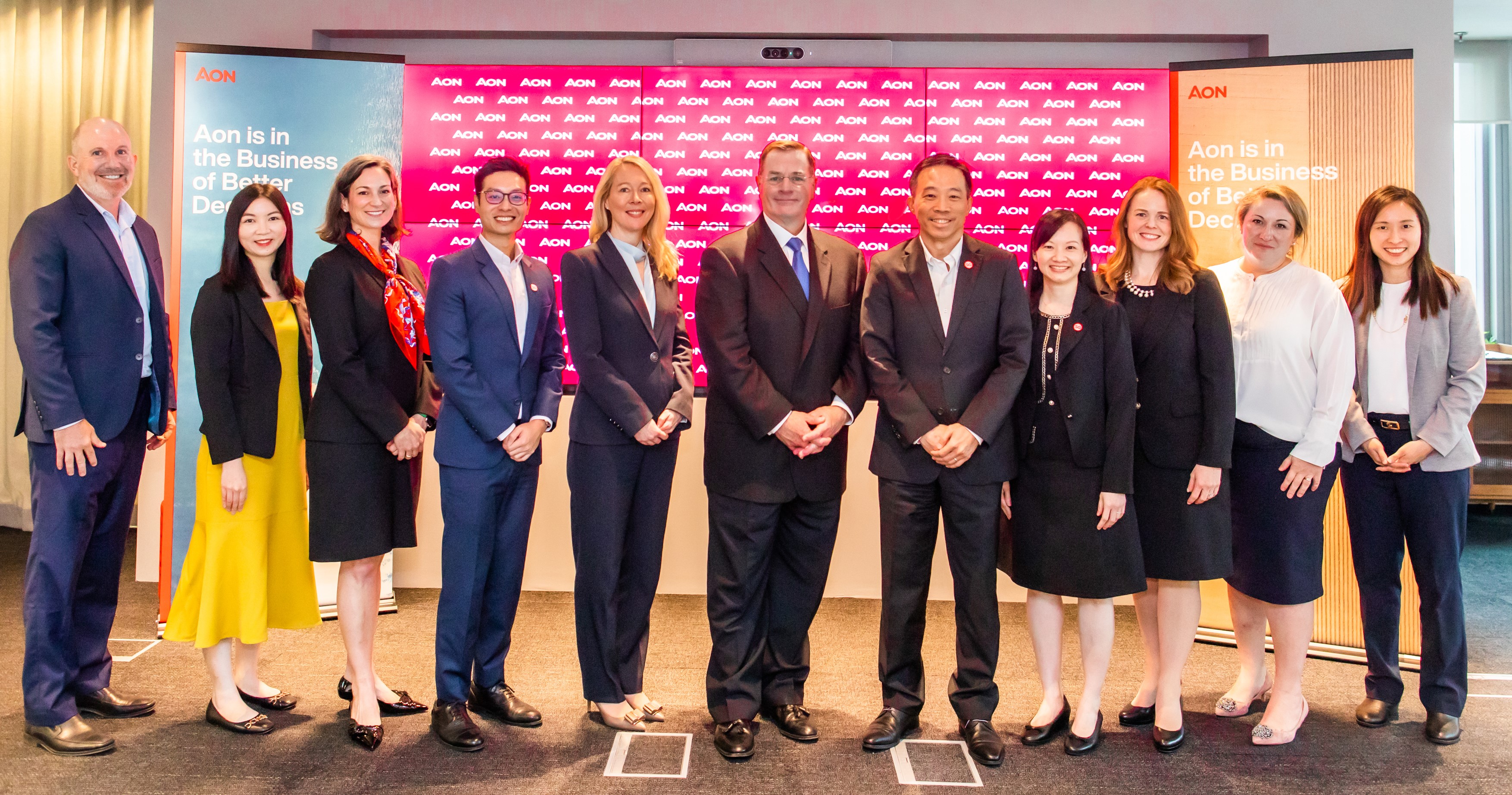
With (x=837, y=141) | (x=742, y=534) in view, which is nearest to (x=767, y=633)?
(x=742, y=534)

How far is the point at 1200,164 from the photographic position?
418 cm

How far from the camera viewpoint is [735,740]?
2779 millimetres

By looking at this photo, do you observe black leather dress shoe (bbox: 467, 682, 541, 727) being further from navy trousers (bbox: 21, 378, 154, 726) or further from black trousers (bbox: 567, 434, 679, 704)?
navy trousers (bbox: 21, 378, 154, 726)

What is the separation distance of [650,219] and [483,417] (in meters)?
0.81

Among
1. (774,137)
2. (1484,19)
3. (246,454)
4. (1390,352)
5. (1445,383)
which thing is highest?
(1484,19)

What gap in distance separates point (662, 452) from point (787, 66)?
279 centimetres

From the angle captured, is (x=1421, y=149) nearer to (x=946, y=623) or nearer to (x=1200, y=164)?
(x=1200, y=164)

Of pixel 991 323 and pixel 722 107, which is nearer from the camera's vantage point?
pixel 991 323

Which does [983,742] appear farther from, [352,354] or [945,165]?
[352,354]

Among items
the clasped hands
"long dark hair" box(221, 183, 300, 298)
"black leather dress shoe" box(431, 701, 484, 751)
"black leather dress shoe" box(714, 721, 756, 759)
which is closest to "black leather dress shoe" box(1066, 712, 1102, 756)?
"black leather dress shoe" box(714, 721, 756, 759)

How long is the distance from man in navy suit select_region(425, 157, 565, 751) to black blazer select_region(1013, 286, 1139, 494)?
5.26ft

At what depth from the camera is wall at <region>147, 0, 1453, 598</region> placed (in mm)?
4809

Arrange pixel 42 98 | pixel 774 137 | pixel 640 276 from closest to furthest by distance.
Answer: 1. pixel 640 276
2. pixel 774 137
3. pixel 42 98

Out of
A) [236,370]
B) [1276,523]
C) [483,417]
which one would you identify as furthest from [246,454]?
[1276,523]
